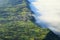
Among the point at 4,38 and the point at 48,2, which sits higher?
the point at 48,2

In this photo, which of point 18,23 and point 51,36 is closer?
point 51,36

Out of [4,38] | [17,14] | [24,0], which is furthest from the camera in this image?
[24,0]

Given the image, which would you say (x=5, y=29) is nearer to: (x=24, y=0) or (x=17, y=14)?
(x=17, y=14)

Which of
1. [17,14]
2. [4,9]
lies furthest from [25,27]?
[4,9]

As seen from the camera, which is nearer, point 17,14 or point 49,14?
point 49,14

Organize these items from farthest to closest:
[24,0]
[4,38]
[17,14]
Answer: [24,0]
[17,14]
[4,38]

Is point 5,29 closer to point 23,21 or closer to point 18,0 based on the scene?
point 23,21

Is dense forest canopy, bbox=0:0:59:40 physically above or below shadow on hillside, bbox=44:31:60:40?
above

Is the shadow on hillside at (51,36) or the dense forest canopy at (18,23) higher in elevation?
the dense forest canopy at (18,23)
